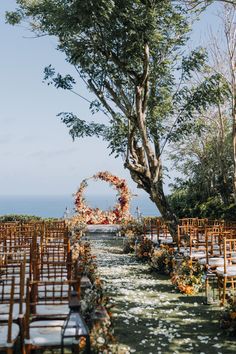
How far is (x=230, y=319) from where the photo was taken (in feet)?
25.5

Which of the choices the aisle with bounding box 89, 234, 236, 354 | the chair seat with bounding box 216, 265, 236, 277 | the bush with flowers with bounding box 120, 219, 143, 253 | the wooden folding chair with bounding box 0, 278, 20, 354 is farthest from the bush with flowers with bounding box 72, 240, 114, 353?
the bush with flowers with bounding box 120, 219, 143, 253

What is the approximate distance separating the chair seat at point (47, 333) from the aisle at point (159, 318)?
71.4 inches

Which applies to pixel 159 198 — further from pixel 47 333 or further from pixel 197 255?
pixel 47 333

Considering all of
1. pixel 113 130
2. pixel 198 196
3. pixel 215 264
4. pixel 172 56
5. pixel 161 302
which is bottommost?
pixel 161 302

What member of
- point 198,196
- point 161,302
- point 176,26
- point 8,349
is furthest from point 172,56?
point 8,349

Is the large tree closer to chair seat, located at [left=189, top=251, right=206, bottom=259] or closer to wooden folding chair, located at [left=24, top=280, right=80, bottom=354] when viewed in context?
chair seat, located at [left=189, top=251, right=206, bottom=259]

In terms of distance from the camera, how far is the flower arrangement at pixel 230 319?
751 centimetres

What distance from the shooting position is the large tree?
12914mm

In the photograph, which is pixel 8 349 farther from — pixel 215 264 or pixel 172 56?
pixel 172 56

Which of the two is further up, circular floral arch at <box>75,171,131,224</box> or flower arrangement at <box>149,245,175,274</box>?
circular floral arch at <box>75,171,131,224</box>

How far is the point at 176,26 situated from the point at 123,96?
2.91 metres

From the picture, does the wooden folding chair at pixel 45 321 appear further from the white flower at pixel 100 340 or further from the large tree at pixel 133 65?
the large tree at pixel 133 65

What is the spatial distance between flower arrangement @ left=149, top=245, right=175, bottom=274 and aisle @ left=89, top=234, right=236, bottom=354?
0.33m

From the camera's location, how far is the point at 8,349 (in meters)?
4.78
